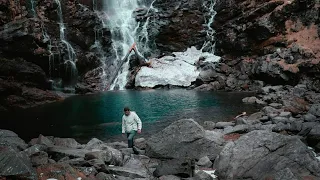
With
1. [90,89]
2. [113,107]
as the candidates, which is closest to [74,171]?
[113,107]

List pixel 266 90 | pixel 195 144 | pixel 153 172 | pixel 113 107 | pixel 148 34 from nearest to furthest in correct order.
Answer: pixel 153 172, pixel 195 144, pixel 113 107, pixel 266 90, pixel 148 34

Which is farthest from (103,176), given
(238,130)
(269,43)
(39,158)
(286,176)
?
(269,43)

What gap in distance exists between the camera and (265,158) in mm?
13750

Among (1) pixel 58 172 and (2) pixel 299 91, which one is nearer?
(1) pixel 58 172

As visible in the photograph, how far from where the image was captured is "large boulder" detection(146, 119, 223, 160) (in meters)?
17.4

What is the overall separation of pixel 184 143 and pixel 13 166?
969 cm

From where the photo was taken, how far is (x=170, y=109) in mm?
41719

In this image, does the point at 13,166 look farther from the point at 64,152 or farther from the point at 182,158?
the point at 182,158

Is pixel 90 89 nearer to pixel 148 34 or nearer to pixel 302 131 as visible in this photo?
pixel 148 34

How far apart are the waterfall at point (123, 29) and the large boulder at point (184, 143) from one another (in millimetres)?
58294

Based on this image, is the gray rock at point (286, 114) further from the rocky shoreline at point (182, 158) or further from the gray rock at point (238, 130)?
the rocky shoreline at point (182, 158)

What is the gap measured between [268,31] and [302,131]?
5080 centimetres

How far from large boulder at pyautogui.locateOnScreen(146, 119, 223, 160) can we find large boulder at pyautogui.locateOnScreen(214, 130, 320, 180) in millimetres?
2372

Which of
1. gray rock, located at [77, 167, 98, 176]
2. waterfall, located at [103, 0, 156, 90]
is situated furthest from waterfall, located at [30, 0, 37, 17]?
gray rock, located at [77, 167, 98, 176]
